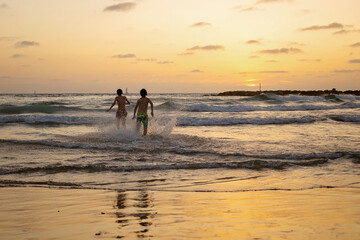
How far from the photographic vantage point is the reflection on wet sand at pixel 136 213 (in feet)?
12.7

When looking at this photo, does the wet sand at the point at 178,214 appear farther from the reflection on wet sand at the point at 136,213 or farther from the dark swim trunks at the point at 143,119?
the dark swim trunks at the point at 143,119

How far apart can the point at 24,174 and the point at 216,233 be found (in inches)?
208

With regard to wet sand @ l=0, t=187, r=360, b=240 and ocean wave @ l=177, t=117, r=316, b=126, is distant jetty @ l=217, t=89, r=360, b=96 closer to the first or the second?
ocean wave @ l=177, t=117, r=316, b=126

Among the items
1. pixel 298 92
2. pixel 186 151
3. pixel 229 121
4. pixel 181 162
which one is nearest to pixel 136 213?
pixel 181 162

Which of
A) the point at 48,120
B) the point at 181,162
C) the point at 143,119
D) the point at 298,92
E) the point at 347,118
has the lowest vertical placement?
the point at 181,162

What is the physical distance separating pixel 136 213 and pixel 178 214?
546mm

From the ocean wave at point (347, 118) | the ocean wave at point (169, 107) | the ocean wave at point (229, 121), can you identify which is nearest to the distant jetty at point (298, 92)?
the ocean wave at point (169, 107)

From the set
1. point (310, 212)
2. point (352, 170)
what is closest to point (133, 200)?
point (310, 212)

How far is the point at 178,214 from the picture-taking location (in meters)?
4.52

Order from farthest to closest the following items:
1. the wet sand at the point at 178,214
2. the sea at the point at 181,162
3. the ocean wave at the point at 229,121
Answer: the ocean wave at the point at 229,121 → the sea at the point at 181,162 → the wet sand at the point at 178,214

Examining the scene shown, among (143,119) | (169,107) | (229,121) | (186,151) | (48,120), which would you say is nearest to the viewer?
(186,151)

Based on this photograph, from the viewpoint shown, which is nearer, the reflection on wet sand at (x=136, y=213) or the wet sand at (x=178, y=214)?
the wet sand at (x=178, y=214)

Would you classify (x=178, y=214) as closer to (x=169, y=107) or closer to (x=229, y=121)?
(x=229, y=121)

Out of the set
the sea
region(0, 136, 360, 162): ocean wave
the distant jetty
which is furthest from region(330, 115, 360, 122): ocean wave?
the distant jetty
